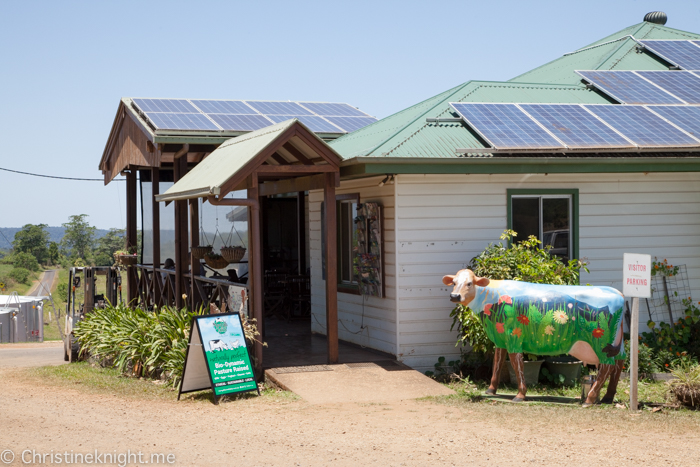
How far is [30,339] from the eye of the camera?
3275 cm

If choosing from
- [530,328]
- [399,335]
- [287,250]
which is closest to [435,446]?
[530,328]

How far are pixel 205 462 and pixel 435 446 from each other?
6.67 ft

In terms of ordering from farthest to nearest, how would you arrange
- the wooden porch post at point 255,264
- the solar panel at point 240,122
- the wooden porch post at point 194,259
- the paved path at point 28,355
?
the paved path at point 28,355 < the solar panel at point 240,122 < the wooden porch post at point 194,259 < the wooden porch post at point 255,264

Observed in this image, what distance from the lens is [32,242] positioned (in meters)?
94.8

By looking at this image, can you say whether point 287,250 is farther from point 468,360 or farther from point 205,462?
point 205,462

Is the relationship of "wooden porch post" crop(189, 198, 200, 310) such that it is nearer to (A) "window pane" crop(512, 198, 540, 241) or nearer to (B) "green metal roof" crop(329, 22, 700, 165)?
(B) "green metal roof" crop(329, 22, 700, 165)

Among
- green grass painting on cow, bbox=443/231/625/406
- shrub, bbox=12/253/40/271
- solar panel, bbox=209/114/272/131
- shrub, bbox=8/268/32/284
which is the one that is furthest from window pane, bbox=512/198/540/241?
shrub, bbox=12/253/40/271

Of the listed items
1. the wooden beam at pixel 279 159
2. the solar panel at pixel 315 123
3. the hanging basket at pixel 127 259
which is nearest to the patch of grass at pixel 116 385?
the hanging basket at pixel 127 259

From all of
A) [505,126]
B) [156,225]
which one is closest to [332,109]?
[156,225]

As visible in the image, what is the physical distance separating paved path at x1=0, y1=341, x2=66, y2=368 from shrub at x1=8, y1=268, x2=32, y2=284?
6528 cm

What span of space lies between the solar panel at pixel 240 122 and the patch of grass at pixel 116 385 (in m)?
4.64

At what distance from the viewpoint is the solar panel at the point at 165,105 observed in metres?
13.8

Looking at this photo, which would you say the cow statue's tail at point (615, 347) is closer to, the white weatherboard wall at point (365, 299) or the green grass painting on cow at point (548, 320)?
the green grass painting on cow at point (548, 320)

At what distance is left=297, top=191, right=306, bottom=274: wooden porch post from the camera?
16.7 metres
